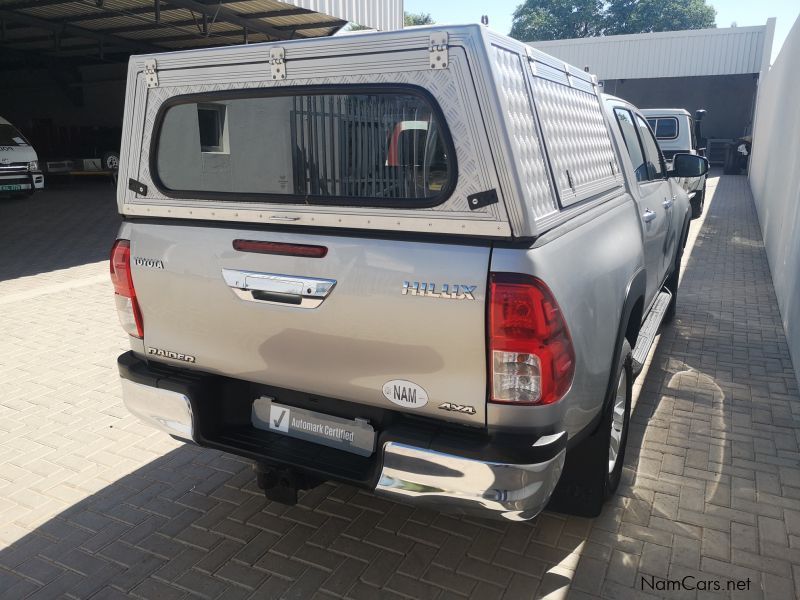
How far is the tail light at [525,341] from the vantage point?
→ 2109mm

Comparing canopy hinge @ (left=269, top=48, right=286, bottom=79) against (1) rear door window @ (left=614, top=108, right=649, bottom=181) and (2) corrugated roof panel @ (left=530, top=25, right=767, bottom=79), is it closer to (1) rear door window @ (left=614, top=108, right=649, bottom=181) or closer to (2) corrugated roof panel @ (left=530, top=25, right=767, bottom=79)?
(1) rear door window @ (left=614, top=108, right=649, bottom=181)

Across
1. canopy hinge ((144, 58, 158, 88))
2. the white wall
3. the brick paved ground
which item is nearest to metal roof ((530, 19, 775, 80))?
the white wall

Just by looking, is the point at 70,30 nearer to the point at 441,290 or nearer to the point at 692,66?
the point at 441,290

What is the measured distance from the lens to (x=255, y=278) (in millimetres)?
2492

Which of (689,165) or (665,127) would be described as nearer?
(689,165)

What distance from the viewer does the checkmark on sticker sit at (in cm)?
272

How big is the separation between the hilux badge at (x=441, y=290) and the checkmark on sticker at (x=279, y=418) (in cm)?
86

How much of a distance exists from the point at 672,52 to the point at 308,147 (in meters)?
30.6

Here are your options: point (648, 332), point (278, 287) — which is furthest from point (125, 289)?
point (648, 332)

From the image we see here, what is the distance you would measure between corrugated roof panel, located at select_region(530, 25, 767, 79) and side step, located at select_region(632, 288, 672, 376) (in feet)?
86.2

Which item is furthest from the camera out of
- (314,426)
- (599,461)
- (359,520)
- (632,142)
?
(632,142)

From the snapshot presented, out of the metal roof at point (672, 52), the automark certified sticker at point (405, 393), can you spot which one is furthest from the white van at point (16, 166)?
the metal roof at point (672, 52)

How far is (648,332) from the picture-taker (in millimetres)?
3996

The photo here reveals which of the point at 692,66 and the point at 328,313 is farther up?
the point at 692,66
